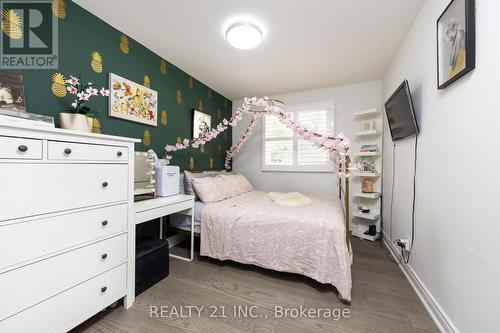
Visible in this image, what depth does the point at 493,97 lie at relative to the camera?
98 cm

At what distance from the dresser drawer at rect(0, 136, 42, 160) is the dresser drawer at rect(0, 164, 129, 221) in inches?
1.8

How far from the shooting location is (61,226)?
3.69 ft

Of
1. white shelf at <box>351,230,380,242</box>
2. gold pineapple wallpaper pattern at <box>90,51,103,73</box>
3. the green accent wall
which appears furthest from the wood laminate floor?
gold pineapple wallpaper pattern at <box>90,51,103,73</box>

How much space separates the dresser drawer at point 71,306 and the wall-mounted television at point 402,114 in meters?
2.71

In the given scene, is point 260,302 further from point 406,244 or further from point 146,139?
point 146,139

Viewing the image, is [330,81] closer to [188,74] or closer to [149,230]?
[188,74]

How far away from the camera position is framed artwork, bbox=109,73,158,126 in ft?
6.58

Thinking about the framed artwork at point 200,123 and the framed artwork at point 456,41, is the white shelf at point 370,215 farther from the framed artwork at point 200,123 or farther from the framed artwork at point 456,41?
the framed artwork at point 200,123

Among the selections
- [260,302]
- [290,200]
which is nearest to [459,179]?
[290,200]

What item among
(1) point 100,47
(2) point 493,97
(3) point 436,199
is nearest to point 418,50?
(2) point 493,97

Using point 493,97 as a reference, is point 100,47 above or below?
above

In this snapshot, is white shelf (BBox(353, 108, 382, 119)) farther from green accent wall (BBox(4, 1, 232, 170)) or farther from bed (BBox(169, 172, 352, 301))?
green accent wall (BBox(4, 1, 232, 170))

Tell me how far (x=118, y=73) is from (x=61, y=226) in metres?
1.64

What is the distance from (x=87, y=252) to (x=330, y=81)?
12.1ft
